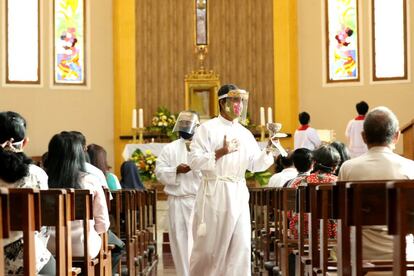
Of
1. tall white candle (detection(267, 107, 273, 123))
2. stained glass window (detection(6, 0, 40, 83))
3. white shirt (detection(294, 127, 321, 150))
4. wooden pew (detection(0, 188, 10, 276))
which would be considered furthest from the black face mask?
stained glass window (detection(6, 0, 40, 83))

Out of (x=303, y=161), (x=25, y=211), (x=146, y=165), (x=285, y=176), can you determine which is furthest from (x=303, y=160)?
(x=146, y=165)

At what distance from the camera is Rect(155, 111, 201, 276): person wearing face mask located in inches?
336

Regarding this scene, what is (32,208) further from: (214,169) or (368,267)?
(214,169)

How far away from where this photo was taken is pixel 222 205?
697 centimetres

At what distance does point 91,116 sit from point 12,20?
2216mm

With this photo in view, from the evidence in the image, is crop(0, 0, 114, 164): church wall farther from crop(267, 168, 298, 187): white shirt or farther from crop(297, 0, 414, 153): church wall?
crop(267, 168, 298, 187): white shirt

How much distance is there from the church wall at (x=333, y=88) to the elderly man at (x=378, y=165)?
38.4ft

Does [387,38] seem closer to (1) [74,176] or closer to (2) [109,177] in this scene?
(2) [109,177]

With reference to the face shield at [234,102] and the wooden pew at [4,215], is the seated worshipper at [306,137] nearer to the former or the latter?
the face shield at [234,102]

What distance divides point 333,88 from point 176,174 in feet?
29.0

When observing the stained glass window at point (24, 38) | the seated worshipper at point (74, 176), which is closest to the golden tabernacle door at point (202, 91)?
the stained glass window at point (24, 38)

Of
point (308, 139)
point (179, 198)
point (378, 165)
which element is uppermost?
point (308, 139)

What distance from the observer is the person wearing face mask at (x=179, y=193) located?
8523 millimetres

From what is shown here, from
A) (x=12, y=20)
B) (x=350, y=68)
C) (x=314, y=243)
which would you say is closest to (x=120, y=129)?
(x=12, y=20)
